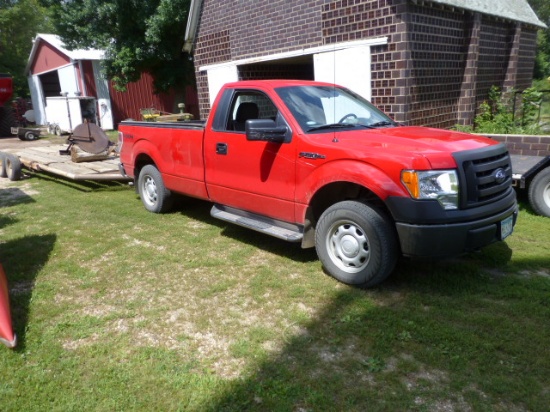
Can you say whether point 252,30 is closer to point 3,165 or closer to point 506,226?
point 3,165

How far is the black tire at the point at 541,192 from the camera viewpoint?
21.5 ft

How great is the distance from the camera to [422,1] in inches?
343

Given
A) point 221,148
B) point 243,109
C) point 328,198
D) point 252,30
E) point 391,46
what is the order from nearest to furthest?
point 328,198
point 221,148
point 243,109
point 391,46
point 252,30

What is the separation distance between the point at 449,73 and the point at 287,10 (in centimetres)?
394

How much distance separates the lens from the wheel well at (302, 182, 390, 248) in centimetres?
467

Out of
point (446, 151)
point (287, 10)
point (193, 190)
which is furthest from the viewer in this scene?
point (287, 10)

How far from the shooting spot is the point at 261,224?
5.30 m

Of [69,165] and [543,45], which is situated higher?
[543,45]

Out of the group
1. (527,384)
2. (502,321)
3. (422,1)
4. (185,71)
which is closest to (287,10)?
(422,1)

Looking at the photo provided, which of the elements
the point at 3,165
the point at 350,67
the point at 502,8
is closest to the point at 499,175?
the point at 350,67

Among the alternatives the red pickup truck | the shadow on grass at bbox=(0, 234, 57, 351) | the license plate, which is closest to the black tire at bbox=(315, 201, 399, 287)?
the red pickup truck

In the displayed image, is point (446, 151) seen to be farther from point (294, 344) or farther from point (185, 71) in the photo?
point (185, 71)

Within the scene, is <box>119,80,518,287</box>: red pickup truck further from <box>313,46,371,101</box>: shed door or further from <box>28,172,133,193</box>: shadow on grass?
<box>313,46,371,101</box>: shed door

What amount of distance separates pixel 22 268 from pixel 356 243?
3738mm
